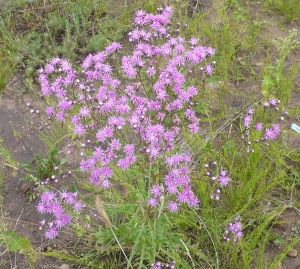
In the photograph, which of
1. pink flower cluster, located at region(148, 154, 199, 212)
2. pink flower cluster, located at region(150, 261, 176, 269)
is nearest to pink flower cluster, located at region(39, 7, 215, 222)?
pink flower cluster, located at region(148, 154, 199, 212)

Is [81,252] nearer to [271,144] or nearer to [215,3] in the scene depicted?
[271,144]

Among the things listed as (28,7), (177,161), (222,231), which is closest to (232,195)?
(222,231)

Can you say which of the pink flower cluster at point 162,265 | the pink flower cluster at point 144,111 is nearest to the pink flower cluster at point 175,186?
the pink flower cluster at point 144,111

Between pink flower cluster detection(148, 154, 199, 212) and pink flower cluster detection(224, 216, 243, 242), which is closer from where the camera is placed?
pink flower cluster detection(148, 154, 199, 212)

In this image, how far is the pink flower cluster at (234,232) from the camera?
2841 mm

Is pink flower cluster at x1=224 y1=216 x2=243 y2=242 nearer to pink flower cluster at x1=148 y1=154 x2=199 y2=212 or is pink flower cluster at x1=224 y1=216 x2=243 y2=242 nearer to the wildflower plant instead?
the wildflower plant

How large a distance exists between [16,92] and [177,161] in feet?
7.18

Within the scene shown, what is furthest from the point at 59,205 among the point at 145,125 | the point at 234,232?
the point at 234,232

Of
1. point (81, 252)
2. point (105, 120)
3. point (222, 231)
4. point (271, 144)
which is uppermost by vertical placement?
point (105, 120)

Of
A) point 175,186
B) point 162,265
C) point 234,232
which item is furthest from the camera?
point 234,232

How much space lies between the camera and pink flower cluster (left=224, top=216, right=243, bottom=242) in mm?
2841

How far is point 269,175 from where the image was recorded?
10.8ft

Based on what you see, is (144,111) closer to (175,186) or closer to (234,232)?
(175,186)

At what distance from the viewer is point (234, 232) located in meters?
2.86
